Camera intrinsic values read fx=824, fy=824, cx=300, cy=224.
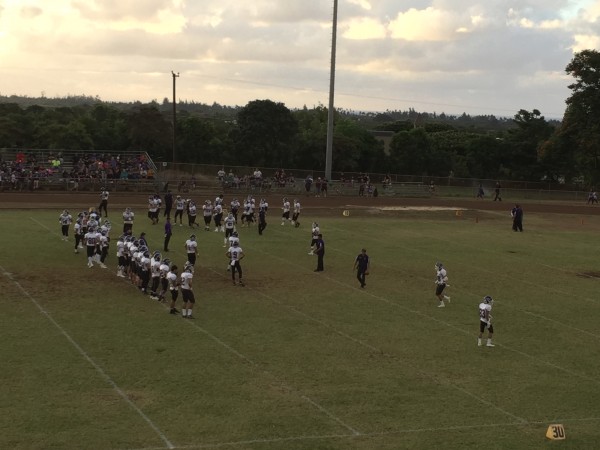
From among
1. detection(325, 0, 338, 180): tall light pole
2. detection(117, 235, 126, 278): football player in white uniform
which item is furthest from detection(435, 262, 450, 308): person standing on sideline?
detection(325, 0, 338, 180): tall light pole

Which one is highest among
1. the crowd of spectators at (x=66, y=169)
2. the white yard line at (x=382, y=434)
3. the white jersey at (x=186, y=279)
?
the crowd of spectators at (x=66, y=169)

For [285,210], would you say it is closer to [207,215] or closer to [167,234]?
[207,215]

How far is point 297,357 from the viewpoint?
63.3 ft

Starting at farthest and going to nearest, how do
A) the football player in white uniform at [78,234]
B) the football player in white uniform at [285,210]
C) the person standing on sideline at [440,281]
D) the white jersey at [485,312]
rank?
the football player in white uniform at [285,210]
the football player in white uniform at [78,234]
the person standing on sideline at [440,281]
the white jersey at [485,312]

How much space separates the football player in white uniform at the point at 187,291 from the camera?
2233 centimetres

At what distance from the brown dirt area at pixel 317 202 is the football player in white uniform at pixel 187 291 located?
2676 centimetres

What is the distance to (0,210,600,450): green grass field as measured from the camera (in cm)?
1476

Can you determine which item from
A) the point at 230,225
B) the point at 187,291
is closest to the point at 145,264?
the point at 187,291

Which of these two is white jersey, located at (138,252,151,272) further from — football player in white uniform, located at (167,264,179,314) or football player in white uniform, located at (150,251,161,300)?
football player in white uniform, located at (167,264,179,314)

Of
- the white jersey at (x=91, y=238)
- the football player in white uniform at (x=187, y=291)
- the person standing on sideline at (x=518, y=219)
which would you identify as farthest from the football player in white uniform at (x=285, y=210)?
the football player in white uniform at (x=187, y=291)

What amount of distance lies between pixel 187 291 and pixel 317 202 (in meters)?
35.0

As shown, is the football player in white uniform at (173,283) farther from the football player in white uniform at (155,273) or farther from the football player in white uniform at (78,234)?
the football player in white uniform at (78,234)

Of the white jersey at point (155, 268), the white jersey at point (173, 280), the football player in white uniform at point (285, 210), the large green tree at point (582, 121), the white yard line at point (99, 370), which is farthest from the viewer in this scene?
the large green tree at point (582, 121)

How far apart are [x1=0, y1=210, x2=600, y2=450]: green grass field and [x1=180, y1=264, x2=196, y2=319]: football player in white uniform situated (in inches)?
13.1
